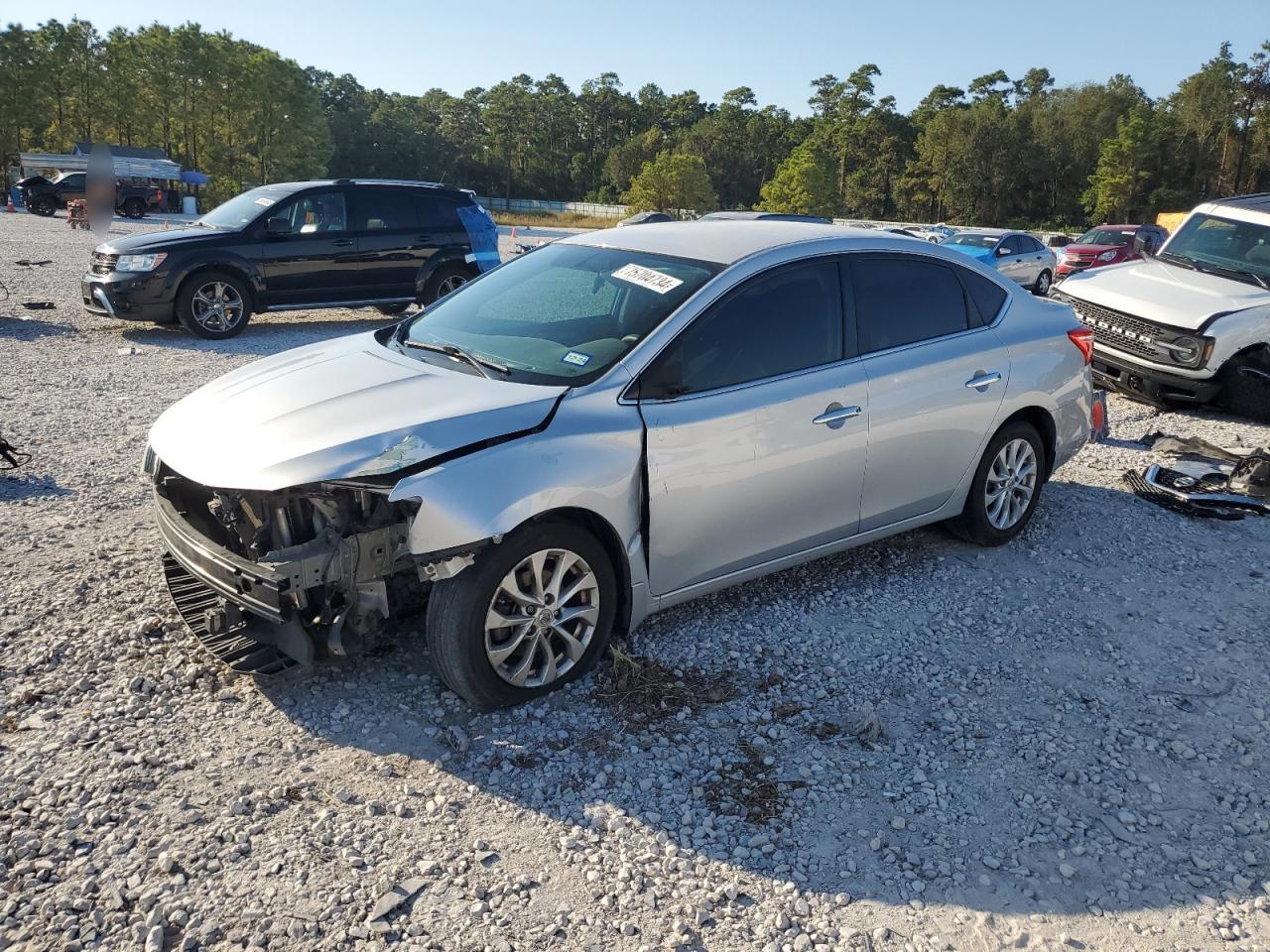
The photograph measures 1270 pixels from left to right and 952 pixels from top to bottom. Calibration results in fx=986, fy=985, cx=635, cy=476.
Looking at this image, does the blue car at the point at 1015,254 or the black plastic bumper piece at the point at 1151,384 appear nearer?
the black plastic bumper piece at the point at 1151,384

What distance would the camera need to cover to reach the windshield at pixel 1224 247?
973 cm

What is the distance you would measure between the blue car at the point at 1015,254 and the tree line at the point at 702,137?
126 feet

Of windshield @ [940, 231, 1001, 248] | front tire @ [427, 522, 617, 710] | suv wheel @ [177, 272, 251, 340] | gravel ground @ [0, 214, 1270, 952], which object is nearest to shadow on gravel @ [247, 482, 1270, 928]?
gravel ground @ [0, 214, 1270, 952]

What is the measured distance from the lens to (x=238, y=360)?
10.6m

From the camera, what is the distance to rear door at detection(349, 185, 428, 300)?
12250 millimetres

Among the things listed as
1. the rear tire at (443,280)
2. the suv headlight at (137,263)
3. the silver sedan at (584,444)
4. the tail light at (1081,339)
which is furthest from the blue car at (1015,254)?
the silver sedan at (584,444)

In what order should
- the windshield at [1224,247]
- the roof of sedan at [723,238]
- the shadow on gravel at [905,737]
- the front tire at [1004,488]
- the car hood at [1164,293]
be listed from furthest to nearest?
the windshield at [1224,247] → the car hood at [1164,293] → the front tire at [1004,488] → the roof of sedan at [723,238] → the shadow on gravel at [905,737]

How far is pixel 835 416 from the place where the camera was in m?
4.57

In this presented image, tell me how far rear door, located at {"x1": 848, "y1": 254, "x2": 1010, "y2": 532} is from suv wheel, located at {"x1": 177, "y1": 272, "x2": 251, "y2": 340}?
889cm

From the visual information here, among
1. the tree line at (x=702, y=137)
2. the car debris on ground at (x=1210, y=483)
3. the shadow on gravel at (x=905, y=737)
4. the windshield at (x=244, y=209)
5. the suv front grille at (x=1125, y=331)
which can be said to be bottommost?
the shadow on gravel at (x=905, y=737)

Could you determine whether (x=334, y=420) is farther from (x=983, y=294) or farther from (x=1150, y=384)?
(x=1150, y=384)

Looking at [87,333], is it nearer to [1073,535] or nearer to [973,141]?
[1073,535]

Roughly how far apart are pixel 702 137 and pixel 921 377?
97.5m

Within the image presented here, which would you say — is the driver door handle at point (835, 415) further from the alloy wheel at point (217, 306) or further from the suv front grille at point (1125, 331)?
the alloy wheel at point (217, 306)
